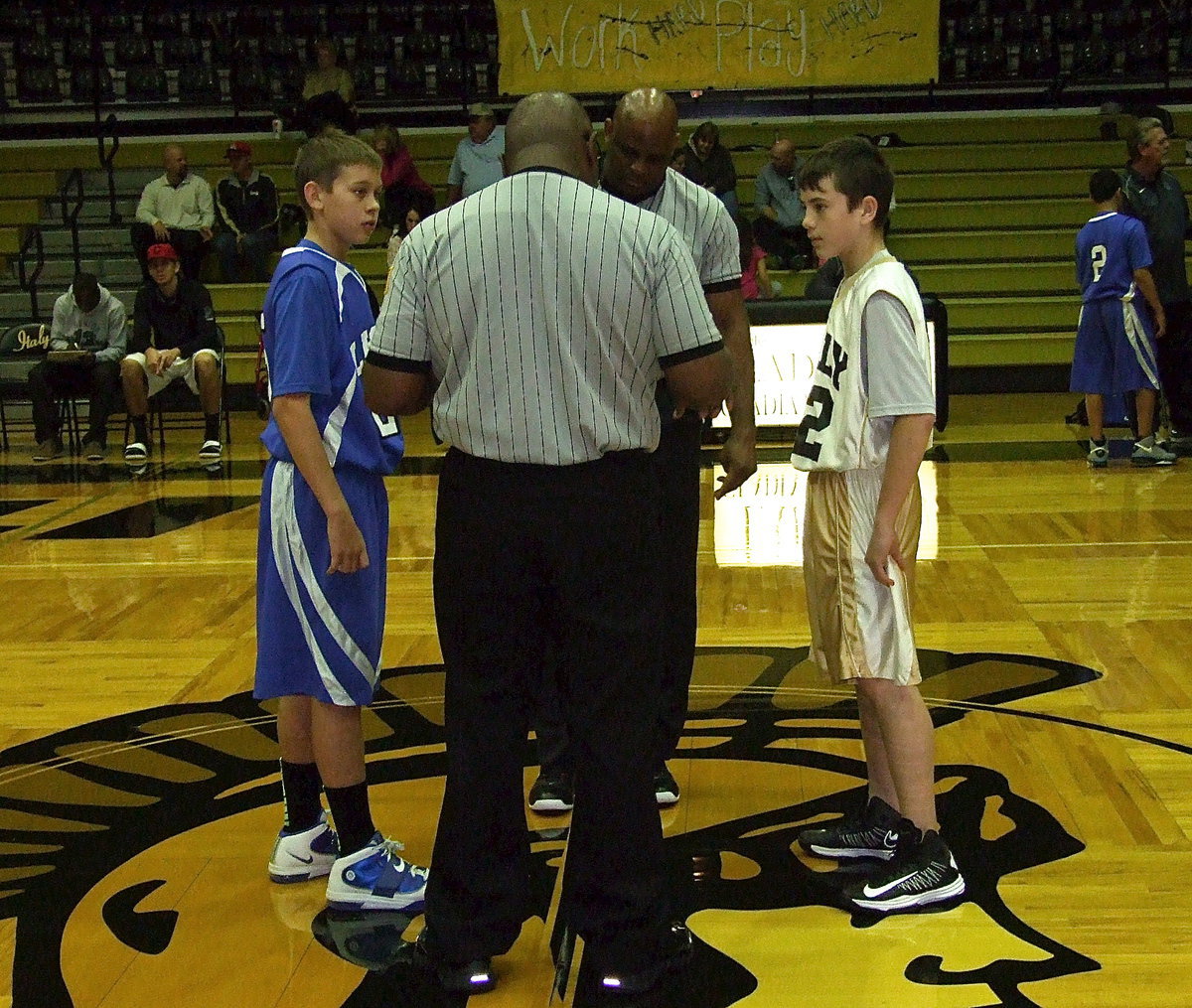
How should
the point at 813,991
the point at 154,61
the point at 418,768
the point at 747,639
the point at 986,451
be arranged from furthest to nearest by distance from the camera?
1. the point at 154,61
2. the point at 986,451
3. the point at 747,639
4. the point at 418,768
5. the point at 813,991

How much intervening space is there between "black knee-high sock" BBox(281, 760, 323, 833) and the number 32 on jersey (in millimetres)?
1123

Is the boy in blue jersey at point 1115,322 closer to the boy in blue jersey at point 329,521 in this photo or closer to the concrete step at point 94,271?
the boy in blue jersey at point 329,521

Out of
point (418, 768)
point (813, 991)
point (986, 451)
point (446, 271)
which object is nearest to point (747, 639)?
point (418, 768)

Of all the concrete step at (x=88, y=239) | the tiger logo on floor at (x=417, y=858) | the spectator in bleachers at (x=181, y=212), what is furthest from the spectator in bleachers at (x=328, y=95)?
the tiger logo on floor at (x=417, y=858)

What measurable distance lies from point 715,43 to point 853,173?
412 inches

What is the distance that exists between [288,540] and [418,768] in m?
0.97

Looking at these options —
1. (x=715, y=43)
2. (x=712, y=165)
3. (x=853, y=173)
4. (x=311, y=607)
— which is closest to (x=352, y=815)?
(x=311, y=607)

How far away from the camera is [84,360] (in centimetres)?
941

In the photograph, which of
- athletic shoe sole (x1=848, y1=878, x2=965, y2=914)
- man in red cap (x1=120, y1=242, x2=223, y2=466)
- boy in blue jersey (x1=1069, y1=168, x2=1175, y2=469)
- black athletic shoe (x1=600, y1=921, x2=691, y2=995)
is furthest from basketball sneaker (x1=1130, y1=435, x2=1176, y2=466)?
black athletic shoe (x1=600, y1=921, x2=691, y2=995)

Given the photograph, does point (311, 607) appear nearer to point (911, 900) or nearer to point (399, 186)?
point (911, 900)

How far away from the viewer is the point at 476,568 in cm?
238

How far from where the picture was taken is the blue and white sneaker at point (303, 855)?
297cm

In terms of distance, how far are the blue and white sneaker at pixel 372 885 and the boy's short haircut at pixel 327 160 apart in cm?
119

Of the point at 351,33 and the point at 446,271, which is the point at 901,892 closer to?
the point at 446,271
